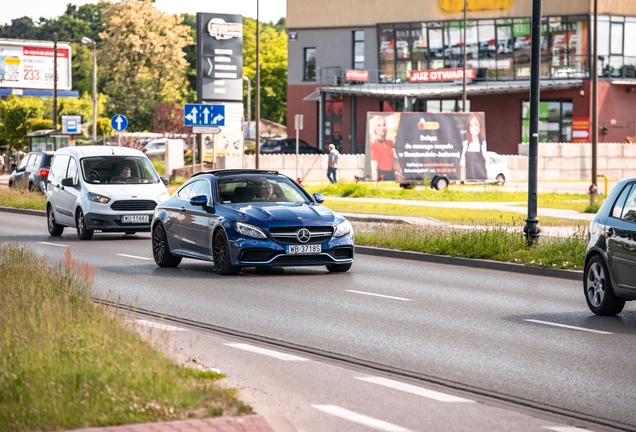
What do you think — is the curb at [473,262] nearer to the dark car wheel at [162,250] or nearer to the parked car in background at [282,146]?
the dark car wheel at [162,250]

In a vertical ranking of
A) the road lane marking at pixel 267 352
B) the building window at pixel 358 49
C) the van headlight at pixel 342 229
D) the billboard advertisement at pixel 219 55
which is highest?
the building window at pixel 358 49

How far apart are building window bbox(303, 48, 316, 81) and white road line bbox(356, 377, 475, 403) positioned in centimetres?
7199

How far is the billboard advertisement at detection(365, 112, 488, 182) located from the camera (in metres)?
43.9

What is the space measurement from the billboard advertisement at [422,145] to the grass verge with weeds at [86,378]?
34.4 metres

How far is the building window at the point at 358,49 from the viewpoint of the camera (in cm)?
7788

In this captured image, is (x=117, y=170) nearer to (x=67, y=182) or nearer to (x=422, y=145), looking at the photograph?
(x=67, y=182)

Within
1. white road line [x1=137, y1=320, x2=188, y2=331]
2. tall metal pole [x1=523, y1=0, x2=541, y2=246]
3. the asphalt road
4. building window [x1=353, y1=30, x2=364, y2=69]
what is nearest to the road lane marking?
the asphalt road

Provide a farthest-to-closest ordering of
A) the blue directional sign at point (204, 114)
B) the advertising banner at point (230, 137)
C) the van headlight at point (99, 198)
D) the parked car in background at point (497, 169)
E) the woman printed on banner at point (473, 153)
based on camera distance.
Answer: the advertising banner at point (230, 137), the parked car in background at point (497, 169), the woman printed on banner at point (473, 153), the blue directional sign at point (204, 114), the van headlight at point (99, 198)

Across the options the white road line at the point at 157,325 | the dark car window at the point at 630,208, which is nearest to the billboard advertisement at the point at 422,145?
the dark car window at the point at 630,208

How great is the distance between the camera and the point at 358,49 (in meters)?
78.1

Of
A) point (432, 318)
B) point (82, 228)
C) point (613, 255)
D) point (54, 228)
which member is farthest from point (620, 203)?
point (54, 228)

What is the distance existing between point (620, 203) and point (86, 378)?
765cm

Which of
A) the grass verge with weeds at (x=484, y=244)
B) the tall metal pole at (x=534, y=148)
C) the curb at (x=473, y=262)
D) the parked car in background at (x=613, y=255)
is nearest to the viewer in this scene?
the parked car in background at (x=613, y=255)

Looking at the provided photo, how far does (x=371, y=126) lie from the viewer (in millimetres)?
43750
